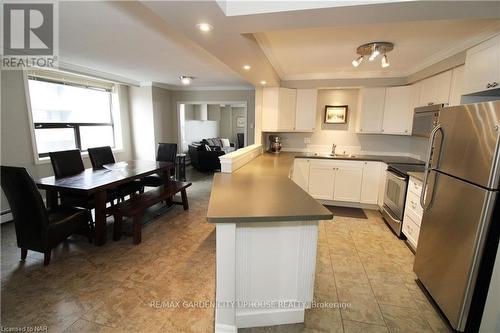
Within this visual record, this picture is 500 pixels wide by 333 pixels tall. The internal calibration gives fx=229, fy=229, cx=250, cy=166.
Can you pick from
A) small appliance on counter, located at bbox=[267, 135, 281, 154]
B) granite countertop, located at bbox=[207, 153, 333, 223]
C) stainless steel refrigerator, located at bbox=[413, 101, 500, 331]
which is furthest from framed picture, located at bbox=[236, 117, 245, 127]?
stainless steel refrigerator, located at bbox=[413, 101, 500, 331]

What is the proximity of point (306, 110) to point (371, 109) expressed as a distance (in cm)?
107

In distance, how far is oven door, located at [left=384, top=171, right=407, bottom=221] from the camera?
2893 mm

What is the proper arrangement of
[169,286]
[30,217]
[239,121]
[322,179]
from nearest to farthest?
1. [169,286]
2. [30,217]
3. [322,179]
4. [239,121]

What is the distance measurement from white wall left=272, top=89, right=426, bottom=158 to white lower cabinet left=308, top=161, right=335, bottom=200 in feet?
2.10

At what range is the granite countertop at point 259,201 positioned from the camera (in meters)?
1.38

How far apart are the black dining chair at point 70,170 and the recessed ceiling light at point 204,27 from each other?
2.59 meters

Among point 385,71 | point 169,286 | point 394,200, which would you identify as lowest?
point 169,286

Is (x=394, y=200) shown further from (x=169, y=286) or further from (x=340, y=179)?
(x=169, y=286)

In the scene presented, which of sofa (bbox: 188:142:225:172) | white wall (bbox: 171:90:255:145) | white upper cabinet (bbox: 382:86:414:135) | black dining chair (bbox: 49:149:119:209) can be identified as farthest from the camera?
sofa (bbox: 188:142:225:172)

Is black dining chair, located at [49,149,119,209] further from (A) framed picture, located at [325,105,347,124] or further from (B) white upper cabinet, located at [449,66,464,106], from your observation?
(B) white upper cabinet, located at [449,66,464,106]

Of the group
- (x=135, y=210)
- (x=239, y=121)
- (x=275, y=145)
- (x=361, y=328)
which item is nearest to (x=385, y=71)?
(x=275, y=145)

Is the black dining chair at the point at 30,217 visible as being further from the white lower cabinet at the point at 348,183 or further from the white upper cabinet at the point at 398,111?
the white upper cabinet at the point at 398,111

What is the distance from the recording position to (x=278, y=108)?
13.4 feet

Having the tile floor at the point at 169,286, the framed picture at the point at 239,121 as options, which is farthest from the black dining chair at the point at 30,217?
the framed picture at the point at 239,121
